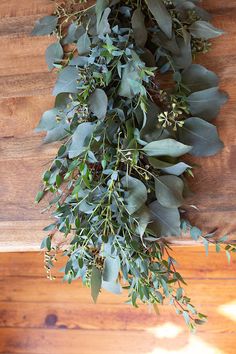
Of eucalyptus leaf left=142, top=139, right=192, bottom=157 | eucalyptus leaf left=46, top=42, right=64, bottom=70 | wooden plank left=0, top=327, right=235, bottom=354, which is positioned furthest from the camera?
wooden plank left=0, top=327, right=235, bottom=354

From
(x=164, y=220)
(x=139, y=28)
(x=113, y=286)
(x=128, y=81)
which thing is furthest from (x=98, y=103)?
(x=113, y=286)

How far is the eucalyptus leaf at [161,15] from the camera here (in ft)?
2.97

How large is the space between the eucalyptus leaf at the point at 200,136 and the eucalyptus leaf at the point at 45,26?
45 cm

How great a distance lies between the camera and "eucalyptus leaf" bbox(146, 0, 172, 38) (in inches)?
35.6

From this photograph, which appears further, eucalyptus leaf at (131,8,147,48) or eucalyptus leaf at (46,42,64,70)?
eucalyptus leaf at (46,42,64,70)

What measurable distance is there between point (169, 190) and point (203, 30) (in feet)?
1.22

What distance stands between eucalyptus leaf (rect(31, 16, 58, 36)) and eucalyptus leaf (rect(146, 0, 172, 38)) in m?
0.32

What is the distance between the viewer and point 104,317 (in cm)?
187

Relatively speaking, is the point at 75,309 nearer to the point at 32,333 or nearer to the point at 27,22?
the point at 32,333

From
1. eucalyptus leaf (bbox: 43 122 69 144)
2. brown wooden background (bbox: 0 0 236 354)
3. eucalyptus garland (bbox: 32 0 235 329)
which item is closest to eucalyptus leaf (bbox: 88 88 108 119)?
eucalyptus garland (bbox: 32 0 235 329)

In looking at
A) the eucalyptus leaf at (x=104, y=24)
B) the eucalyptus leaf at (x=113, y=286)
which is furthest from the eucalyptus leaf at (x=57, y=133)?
the eucalyptus leaf at (x=113, y=286)

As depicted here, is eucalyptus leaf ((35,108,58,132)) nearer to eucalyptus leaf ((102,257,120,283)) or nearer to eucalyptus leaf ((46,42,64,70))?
eucalyptus leaf ((46,42,64,70))

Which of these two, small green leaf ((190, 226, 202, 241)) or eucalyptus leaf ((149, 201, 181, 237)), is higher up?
eucalyptus leaf ((149, 201, 181, 237))

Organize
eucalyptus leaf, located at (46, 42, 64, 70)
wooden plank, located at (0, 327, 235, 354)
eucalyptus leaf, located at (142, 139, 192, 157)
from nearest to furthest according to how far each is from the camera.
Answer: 1. eucalyptus leaf, located at (142, 139, 192, 157)
2. eucalyptus leaf, located at (46, 42, 64, 70)
3. wooden plank, located at (0, 327, 235, 354)
